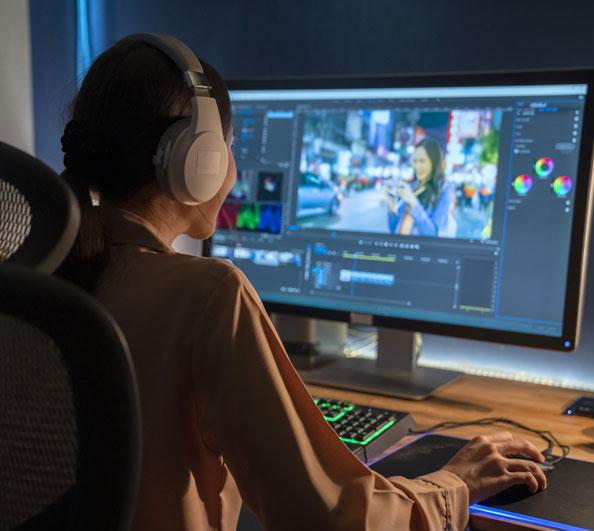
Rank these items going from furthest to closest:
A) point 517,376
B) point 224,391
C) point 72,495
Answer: point 517,376 → point 224,391 → point 72,495

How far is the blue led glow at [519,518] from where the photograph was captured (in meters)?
0.76

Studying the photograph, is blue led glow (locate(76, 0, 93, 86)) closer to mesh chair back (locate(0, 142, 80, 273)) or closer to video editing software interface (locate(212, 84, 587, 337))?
video editing software interface (locate(212, 84, 587, 337))

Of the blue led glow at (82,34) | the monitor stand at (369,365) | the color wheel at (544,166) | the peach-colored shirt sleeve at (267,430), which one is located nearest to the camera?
the peach-colored shirt sleeve at (267,430)

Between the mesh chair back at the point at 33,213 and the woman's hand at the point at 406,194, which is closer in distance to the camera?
the mesh chair back at the point at 33,213

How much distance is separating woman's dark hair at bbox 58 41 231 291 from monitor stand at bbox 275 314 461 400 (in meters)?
0.62

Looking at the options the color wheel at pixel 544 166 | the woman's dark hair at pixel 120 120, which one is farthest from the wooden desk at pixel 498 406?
the woman's dark hair at pixel 120 120

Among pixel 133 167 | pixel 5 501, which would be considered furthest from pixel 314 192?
pixel 5 501

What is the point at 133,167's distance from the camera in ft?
2.70

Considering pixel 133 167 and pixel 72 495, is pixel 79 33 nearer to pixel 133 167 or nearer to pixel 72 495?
pixel 133 167

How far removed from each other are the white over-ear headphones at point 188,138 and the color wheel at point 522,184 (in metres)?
0.55

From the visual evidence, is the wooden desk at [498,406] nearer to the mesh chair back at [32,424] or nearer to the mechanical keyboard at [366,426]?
the mechanical keyboard at [366,426]

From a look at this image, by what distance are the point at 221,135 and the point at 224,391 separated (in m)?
0.36

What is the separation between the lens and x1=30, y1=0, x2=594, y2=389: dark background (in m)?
1.40

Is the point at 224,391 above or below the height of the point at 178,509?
above
